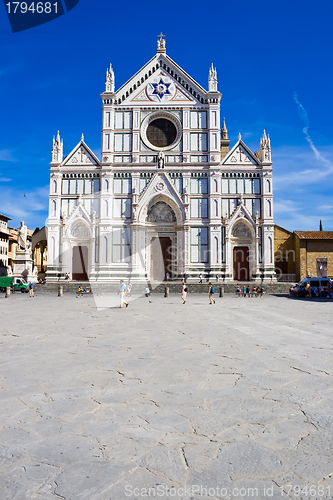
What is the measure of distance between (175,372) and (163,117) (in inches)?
1196

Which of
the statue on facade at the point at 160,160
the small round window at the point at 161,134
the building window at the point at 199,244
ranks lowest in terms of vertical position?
the building window at the point at 199,244

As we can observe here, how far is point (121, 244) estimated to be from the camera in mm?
31547

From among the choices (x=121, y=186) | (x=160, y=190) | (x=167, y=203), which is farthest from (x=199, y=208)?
(x=121, y=186)

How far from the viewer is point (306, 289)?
83.3ft

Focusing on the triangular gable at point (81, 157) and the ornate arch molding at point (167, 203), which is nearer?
the ornate arch molding at point (167, 203)

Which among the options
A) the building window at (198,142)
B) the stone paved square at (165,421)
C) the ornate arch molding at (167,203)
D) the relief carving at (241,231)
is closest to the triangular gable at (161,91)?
the building window at (198,142)

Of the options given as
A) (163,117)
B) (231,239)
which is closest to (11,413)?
(231,239)

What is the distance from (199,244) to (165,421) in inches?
1114

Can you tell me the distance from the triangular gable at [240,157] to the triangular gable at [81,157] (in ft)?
37.4

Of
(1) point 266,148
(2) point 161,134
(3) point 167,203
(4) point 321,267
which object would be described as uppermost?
(2) point 161,134

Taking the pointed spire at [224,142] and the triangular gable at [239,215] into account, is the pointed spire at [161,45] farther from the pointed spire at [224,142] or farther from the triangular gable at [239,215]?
the pointed spire at [224,142]

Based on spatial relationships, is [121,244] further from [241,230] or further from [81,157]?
[241,230]

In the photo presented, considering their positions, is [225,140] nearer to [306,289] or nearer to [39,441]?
[306,289]

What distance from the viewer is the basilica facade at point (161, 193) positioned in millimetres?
31500
